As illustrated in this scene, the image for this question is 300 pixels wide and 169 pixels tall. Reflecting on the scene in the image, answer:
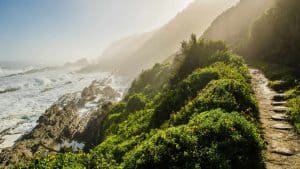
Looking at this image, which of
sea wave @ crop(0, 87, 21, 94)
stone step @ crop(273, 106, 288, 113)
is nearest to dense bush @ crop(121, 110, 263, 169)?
stone step @ crop(273, 106, 288, 113)

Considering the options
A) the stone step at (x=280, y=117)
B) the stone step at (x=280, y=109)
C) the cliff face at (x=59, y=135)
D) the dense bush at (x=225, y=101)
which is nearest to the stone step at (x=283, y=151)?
the dense bush at (x=225, y=101)

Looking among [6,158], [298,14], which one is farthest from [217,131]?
[6,158]

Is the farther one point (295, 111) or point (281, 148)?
point (295, 111)

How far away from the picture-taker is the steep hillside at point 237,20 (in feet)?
202

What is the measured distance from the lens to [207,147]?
1277cm

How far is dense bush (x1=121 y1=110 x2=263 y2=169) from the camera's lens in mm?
12461

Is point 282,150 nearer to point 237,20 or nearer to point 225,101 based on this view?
point 225,101

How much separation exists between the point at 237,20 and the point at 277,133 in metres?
55.8

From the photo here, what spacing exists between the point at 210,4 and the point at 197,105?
527 feet

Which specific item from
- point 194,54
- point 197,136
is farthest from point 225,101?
point 194,54

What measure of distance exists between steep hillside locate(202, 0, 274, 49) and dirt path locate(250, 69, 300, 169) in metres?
40.5

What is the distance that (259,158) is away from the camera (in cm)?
1290

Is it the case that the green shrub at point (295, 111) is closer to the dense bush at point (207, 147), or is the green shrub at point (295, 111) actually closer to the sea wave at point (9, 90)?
the dense bush at point (207, 147)

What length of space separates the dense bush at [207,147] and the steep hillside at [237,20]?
154 feet
